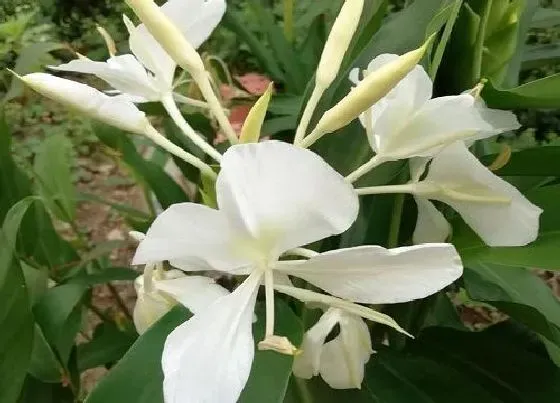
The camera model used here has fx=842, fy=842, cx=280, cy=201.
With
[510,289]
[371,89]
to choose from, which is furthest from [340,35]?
[510,289]

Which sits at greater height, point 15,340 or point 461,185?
point 461,185

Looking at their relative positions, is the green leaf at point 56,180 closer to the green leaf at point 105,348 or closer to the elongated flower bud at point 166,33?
the green leaf at point 105,348

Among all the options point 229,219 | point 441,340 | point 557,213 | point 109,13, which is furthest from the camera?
point 109,13

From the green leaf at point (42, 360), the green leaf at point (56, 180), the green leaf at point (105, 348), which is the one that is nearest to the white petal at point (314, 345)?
the green leaf at point (42, 360)

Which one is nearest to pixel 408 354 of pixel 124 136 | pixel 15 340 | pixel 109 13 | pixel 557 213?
pixel 557 213

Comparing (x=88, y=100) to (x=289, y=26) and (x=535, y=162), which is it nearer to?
(x=535, y=162)

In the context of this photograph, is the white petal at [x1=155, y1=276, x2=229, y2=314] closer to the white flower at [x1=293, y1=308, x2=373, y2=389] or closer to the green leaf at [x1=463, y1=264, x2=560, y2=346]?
the white flower at [x1=293, y1=308, x2=373, y2=389]

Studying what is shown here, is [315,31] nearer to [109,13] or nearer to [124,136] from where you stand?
[124,136]
